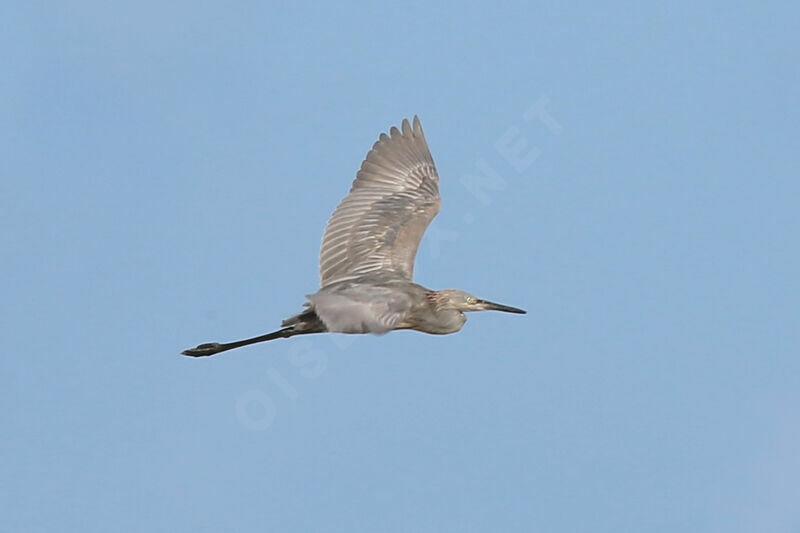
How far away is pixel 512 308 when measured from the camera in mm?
14062

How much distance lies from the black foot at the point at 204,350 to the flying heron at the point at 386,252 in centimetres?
1

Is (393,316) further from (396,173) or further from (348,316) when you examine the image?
(396,173)

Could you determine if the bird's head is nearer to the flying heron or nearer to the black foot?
the flying heron

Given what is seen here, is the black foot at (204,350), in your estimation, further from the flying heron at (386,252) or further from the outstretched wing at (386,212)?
the outstretched wing at (386,212)

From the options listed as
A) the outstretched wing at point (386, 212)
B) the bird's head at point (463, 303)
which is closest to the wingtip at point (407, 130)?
the outstretched wing at point (386, 212)

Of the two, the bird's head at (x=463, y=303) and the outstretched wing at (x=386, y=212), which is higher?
the outstretched wing at (x=386, y=212)

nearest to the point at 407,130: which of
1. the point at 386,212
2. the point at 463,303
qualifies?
the point at 386,212

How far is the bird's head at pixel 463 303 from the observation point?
13461mm

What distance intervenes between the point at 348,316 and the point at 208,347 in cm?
457

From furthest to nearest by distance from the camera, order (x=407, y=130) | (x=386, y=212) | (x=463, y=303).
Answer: (x=407, y=130), (x=386, y=212), (x=463, y=303)

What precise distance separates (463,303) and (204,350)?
322 centimetres

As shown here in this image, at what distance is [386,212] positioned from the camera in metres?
15.0

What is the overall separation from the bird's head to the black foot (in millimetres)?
2867

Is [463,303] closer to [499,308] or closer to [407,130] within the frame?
[499,308]
